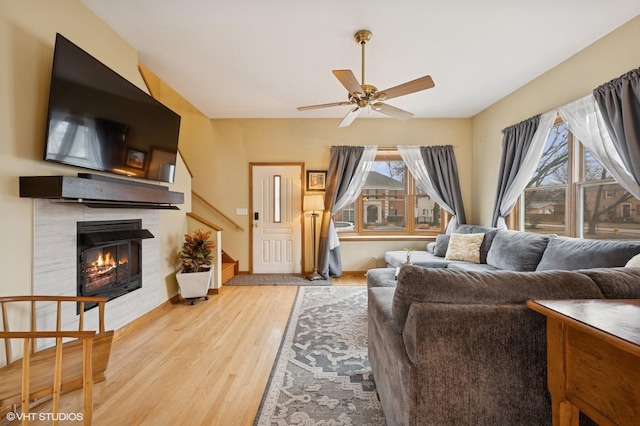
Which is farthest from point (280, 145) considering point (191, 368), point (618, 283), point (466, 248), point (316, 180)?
point (618, 283)

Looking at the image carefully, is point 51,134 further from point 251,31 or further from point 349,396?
point 349,396

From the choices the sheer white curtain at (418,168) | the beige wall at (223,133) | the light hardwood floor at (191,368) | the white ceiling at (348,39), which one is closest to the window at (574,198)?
the beige wall at (223,133)

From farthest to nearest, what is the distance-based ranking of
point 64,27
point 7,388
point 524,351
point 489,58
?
point 489,58 → point 64,27 → point 7,388 → point 524,351

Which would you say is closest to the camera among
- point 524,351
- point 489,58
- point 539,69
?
point 524,351

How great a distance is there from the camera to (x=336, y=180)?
185 inches

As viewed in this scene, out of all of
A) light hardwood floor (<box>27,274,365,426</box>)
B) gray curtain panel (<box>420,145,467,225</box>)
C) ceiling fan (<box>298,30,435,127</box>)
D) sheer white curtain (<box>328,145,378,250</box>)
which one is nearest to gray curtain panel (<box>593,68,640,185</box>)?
ceiling fan (<box>298,30,435,127</box>)

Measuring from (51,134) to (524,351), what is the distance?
9.77ft

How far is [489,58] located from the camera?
115 inches

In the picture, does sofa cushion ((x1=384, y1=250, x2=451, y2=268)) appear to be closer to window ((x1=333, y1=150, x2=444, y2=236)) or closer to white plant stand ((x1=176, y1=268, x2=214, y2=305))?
window ((x1=333, y1=150, x2=444, y2=236))

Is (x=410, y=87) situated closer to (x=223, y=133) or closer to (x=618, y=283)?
(x=618, y=283)

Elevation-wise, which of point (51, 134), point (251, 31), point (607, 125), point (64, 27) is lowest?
point (51, 134)

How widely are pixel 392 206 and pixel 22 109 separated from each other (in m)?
4.69

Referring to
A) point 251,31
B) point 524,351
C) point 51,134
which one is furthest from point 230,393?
point 251,31

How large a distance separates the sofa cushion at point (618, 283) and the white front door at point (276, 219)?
4.02 meters
